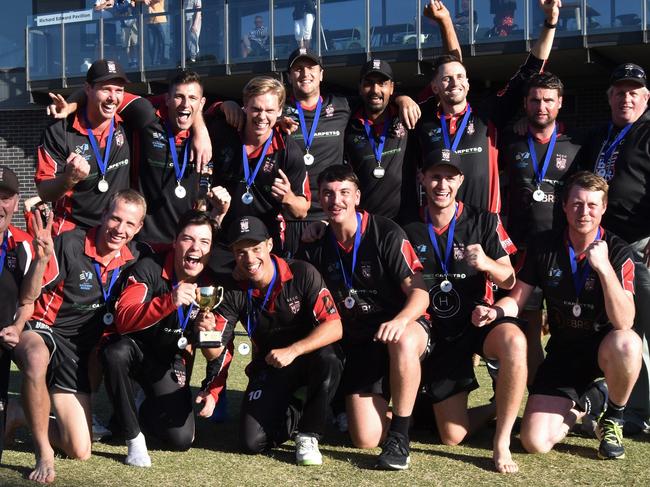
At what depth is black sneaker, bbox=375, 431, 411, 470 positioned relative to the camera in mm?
5625

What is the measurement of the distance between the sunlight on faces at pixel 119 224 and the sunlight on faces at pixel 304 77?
1.70 m

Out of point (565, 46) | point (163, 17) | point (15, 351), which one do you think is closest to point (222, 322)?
point (15, 351)

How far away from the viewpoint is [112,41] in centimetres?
2003

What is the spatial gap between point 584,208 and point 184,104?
2773mm

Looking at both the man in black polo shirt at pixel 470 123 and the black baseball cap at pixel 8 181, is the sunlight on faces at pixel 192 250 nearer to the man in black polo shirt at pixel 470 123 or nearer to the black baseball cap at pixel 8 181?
the black baseball cap at pixel 8 181

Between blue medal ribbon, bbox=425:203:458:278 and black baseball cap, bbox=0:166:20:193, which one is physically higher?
black baseball cap, bbox=0:166:20:193

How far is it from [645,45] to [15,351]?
13.6 metres

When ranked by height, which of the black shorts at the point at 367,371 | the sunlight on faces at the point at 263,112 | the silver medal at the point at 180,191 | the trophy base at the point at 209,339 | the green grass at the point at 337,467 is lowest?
the green grass at the point at 337,467

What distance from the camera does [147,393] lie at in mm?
6355

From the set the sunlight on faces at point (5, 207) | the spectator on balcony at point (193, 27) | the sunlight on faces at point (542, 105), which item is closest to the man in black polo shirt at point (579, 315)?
the sunlight on faces at point (542, 105)

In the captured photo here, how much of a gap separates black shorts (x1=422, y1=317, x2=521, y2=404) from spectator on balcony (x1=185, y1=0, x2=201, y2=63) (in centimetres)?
1402

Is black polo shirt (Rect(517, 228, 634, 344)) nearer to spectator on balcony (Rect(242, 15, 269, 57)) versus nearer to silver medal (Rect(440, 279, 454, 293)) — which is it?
silver medal (Rect(440, 279, 454, 293))

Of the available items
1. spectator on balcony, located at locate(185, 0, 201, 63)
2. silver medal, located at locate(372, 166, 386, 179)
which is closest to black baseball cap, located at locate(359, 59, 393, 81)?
silver medal, located at locate(372, 166, 386, 179)

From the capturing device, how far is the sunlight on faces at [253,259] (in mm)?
5965
